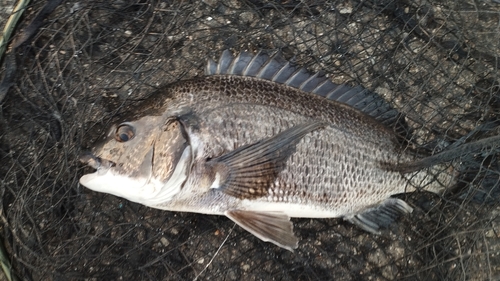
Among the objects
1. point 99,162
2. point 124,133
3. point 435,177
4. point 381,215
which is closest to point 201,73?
point 124,133

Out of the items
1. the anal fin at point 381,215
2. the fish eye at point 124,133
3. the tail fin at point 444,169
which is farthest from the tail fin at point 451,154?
the fish eye at point 124,133

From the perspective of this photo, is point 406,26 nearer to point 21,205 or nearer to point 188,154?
point 188,154

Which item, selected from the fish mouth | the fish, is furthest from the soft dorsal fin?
the fish mouth

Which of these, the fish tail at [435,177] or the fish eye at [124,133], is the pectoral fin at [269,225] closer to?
the fish eye at [124,133]

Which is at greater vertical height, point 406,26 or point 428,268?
point 406,26

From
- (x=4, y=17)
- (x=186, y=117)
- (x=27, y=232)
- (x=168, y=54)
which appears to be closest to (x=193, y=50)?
(x=168, y=54)
